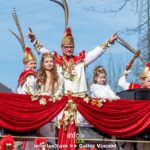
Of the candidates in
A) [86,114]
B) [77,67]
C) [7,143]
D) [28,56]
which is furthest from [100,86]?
[7,143]

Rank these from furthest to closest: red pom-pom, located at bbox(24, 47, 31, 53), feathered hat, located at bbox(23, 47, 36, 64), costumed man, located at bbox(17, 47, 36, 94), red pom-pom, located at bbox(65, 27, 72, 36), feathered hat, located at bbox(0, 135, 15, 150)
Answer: red pom-pom, located at bbox(24, 47, 31, 53) < feathered hat, located at bbox(23, 47, 36, 64) < red pom-pom, located at bbox(65, 27, 72, 36) < costumed man, located at bbox(17, 47, 36, 94) < feathered hat, located at bbox(0, 135, 15, 150)

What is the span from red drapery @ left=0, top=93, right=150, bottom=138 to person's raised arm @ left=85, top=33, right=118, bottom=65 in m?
0.86

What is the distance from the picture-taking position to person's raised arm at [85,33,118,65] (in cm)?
919

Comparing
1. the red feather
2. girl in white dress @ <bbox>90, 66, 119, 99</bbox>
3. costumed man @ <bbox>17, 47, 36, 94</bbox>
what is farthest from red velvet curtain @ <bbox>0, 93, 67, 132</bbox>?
the red feather

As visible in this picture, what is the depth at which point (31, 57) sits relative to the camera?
953 centimetres

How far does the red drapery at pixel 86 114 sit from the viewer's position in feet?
26.9

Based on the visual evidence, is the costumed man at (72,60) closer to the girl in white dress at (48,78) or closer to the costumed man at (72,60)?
the costumed man at (72,60)

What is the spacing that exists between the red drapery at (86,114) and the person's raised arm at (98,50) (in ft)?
2.83

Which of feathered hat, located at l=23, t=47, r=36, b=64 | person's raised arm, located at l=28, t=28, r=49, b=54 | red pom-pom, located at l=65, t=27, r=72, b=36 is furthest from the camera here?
feathered hat, located at l=23, t=47, r=36, b=64

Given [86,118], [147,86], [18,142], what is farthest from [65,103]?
[147,86]

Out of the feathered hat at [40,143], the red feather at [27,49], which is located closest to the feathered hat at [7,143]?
the feathered hat at [40,143]

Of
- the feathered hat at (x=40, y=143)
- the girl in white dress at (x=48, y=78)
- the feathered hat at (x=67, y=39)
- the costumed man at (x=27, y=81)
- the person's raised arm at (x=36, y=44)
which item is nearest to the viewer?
the feathered hat at (x=40, y=143)

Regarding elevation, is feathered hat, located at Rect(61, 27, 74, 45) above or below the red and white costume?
above

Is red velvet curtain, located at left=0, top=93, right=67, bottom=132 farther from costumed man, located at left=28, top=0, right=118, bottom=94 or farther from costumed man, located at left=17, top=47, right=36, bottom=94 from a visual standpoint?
costumed man, located at left=28, top=0, right=118, bottom=94
